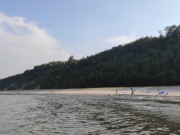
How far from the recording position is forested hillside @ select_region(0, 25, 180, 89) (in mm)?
72875

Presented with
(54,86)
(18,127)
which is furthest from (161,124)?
(54,86)

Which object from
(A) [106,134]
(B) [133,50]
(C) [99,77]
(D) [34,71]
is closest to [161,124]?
(A) [106,134]

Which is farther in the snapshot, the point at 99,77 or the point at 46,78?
the point at 46,78

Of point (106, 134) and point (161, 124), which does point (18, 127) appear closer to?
point (106, 134)

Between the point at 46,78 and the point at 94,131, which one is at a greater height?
the point at 46,78

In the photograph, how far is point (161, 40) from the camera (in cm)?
9738

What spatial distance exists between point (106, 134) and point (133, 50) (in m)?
97.3

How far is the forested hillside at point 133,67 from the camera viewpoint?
72875mm

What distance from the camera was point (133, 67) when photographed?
278ft

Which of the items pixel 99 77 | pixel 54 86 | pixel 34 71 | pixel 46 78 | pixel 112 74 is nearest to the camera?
pixel 112 74

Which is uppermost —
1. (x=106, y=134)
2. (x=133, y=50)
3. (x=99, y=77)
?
(x=133, y=50)

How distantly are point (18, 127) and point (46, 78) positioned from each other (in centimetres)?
12510

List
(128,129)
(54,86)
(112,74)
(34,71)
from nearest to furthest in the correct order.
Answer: (128,129), (112,74), (54,86), (34,71)

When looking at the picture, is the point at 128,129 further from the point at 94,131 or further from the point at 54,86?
the point at 54,86
